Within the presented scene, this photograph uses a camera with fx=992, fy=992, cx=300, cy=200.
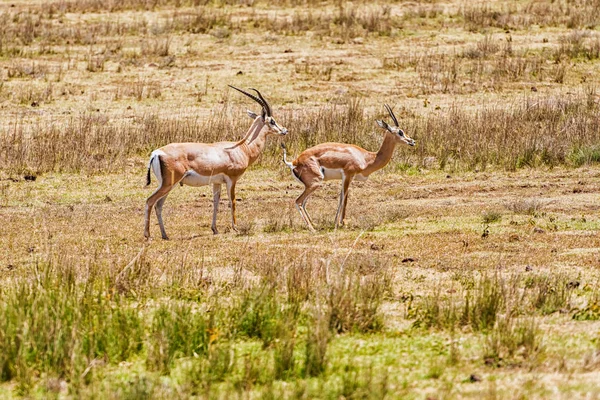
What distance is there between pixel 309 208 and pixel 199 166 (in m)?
2.64

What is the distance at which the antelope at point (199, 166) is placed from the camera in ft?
42.2

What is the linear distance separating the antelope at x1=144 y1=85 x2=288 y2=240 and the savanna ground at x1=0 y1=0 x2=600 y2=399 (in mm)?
526

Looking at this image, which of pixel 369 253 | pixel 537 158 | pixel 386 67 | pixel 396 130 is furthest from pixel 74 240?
pixel 386 67

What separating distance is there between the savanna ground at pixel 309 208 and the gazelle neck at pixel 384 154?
0.67 metres

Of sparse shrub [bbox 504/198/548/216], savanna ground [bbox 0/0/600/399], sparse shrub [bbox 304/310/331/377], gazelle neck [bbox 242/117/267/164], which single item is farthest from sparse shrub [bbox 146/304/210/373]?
sparse shrub [bbox 504/198/548/216]

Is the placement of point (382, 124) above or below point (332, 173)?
above

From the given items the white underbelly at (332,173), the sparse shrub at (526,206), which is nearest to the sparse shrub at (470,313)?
the sparse shrub at (526,206)

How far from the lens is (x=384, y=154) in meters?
14.5

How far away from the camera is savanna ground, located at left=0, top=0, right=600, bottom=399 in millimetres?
6977

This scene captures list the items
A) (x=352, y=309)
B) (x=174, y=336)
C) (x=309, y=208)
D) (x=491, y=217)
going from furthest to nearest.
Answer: (x=309, y=208)
(x=491, y=217)
(x=352, y=309)
(x=174, y=336)

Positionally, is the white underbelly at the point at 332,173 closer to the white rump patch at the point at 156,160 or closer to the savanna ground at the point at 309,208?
the savanna ground at the point at 309,208

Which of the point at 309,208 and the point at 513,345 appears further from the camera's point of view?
the point at 309,208

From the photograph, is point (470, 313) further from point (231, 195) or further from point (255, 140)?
point (255, 140)

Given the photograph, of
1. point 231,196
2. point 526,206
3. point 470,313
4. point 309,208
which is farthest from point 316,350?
point 309,208
